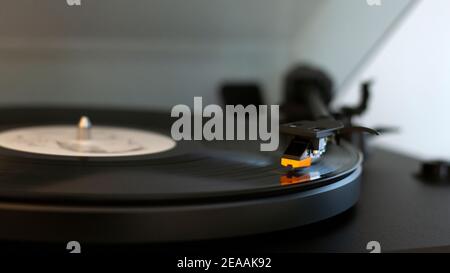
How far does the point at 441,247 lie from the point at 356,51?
25.5 inches

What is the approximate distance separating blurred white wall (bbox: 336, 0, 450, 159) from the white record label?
1.67 ft

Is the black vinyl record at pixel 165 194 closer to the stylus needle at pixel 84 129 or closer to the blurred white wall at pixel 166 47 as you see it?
the stylus needle at pixel 84 129

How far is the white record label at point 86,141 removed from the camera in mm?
927

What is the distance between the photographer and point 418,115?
4.34 feet

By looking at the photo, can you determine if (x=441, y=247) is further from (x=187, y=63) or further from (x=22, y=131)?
(x=187, y=63)

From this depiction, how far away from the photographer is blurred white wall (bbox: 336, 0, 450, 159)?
3.44 feet

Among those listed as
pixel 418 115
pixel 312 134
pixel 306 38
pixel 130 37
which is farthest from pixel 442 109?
pixel 130 37

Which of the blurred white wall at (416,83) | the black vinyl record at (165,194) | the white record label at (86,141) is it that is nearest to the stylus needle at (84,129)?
the white record label at (86,141)

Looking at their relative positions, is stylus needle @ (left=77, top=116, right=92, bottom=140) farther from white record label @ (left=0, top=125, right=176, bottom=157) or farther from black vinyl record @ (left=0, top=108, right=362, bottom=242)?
black vinyl record @ (left=0, top=108, right=362, bottom=242)

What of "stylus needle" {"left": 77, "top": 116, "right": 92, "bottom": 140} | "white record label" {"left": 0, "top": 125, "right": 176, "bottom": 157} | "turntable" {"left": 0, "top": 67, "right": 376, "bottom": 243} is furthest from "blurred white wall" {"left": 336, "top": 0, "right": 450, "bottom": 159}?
"stylus needle" {"left": 77, "top": 116, "right": 92, "bottom": 140}

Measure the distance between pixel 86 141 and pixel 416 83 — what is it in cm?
74

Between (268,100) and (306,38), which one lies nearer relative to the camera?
(306,38)

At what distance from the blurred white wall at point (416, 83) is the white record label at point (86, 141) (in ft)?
1.67
